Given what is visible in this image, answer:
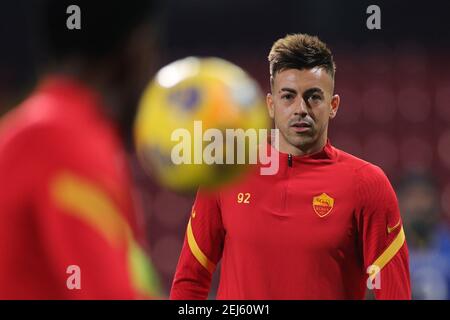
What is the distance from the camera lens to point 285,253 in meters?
2.88

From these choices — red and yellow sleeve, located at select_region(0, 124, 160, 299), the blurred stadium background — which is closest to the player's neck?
red and yellow sleeve, located at select_region(0, 124, 160, 299)

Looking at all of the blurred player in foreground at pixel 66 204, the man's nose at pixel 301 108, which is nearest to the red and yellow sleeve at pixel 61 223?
the blurred player in foreground at pixel 66 204

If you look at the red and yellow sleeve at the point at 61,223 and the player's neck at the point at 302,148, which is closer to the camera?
the red and yellow sleeve at the point at 61,223

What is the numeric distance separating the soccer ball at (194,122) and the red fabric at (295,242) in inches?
8.6

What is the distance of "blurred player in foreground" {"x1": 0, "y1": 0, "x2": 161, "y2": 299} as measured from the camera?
58.0 inches

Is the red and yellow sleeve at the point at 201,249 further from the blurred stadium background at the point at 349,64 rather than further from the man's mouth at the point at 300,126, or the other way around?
the blurred stadium background at the point at 349,64

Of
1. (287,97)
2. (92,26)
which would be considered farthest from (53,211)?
(287,97)

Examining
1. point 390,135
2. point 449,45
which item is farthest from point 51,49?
point 449,45

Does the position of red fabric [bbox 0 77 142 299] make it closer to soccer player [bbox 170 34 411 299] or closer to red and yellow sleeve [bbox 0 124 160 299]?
red and yellow sleeve [bbox 0 124 160 299]

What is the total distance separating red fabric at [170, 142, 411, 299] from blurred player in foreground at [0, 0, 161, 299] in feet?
4.06

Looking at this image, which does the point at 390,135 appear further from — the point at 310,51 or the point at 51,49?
the point at 51,49

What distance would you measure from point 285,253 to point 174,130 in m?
0.56

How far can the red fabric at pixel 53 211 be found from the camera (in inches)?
57.7

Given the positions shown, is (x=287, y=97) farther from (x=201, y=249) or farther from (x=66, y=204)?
(x=66, y=204)
